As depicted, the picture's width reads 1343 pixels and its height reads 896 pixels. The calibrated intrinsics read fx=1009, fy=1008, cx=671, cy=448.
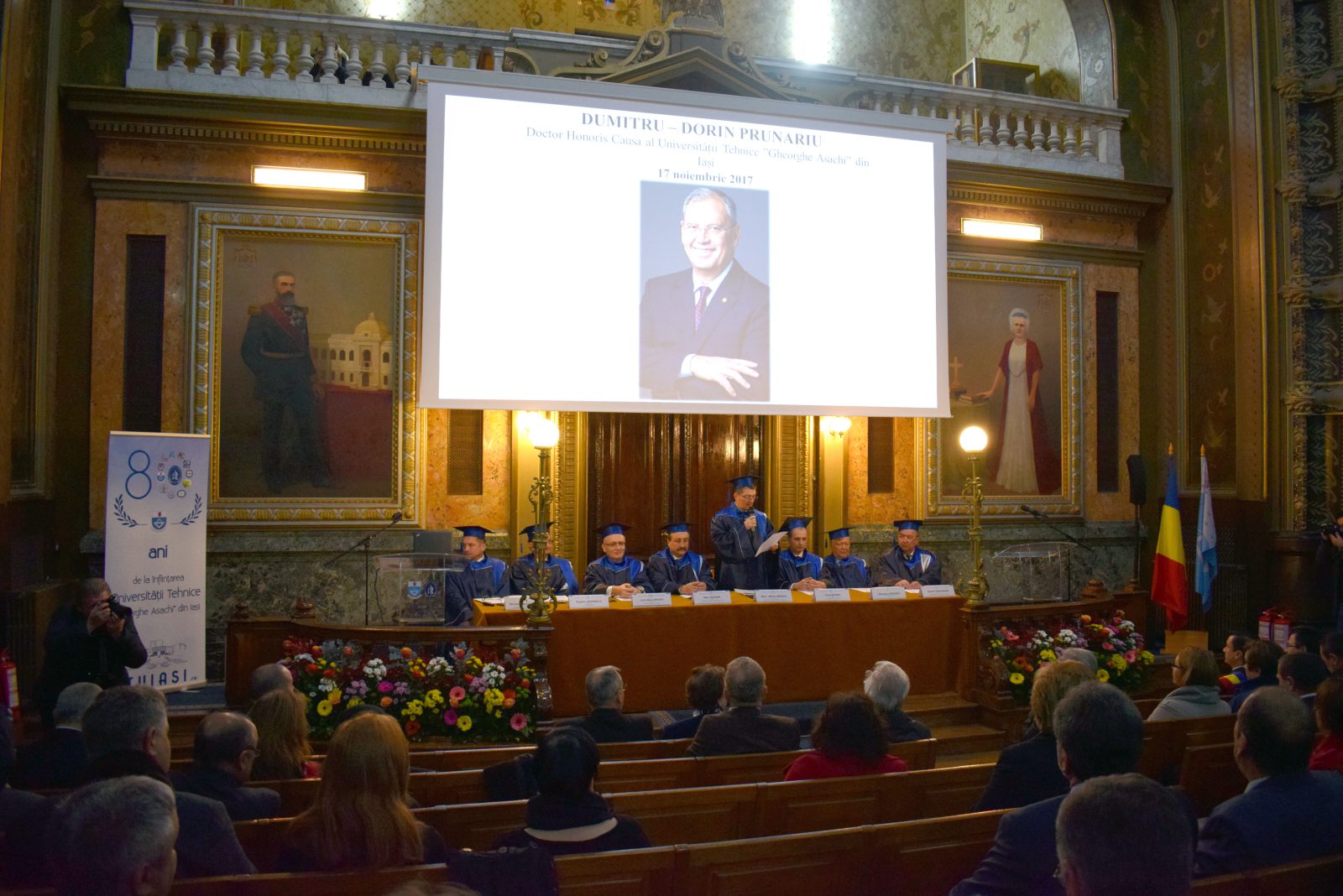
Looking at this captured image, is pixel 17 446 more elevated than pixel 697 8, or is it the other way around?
pixel 697 8

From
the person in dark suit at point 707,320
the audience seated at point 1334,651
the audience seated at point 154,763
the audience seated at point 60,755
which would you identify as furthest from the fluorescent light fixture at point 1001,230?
the audience seated at point 154,763

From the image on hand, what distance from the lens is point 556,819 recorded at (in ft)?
9.43

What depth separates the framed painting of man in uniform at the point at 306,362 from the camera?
28.3 feet

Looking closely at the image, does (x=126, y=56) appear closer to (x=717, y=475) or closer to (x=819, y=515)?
(x=717, y=475)

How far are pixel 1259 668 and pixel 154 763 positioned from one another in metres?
4.70

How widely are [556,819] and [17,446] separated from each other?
22.6 ft

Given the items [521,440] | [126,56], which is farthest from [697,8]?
[126,56]

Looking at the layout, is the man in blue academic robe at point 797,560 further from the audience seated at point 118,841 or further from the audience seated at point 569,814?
the audience seated at point 118,841

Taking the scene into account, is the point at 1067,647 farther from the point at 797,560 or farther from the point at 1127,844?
the point at 1127,844

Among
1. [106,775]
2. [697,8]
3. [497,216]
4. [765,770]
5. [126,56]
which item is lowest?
[765,770]

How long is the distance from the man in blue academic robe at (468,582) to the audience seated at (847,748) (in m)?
4.32

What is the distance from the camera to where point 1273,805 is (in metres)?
2.77

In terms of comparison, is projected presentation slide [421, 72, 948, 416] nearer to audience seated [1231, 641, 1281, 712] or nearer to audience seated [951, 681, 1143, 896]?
audience seated [1231, 641, 1281, 712]

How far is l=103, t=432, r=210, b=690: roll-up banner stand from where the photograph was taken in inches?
274
